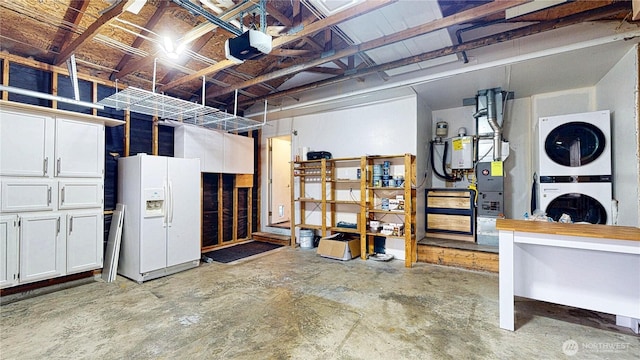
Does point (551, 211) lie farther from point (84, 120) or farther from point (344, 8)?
point (84, 120)

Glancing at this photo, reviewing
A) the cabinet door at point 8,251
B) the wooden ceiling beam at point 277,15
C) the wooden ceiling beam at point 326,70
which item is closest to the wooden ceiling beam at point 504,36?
the wooden ceiling beam at point 326,70

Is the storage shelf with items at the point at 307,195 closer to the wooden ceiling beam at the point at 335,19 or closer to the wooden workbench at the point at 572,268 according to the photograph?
the wooden ceiling beam at the point at 335,19

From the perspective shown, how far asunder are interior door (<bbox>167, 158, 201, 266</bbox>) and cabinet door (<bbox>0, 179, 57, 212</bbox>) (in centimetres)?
128

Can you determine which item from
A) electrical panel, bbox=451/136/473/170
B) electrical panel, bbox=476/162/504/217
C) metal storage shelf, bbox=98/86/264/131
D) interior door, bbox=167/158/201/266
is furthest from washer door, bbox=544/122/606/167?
interior door, bbox=167/158/201/266

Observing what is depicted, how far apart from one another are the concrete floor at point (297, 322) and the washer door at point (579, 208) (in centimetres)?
132

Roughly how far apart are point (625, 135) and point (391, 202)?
2940 millimetres

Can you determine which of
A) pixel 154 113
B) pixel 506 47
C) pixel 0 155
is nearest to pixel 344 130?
pixel 506 47

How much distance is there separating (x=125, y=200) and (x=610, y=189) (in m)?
6.66

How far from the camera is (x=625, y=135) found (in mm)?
3164

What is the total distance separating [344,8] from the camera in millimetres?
2449

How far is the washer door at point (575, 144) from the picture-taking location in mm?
3430

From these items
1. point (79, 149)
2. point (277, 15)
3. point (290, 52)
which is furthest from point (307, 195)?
point (79, 149)

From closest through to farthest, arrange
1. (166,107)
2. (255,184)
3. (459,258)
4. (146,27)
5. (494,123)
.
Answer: (146,27) → (166,107) → (459,258) → (494,123) → (255,184)

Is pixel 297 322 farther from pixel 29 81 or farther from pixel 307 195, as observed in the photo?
pixel 29 81
